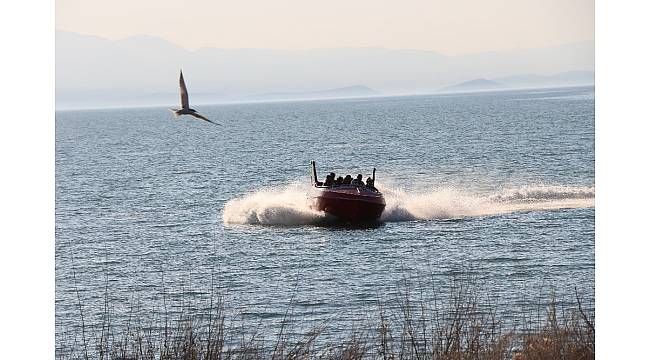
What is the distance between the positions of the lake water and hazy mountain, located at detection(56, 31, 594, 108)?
9.84 feet

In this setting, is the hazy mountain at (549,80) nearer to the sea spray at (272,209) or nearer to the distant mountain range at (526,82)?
the distant mountain range at (526,82)

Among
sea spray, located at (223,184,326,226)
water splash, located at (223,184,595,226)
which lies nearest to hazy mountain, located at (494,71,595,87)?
water splash, located at (223,184,595,226)

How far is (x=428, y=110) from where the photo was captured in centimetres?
5628

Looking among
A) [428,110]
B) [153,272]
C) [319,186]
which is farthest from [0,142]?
[428,110]

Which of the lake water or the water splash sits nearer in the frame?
the lake water

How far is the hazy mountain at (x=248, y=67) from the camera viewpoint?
14500 mm

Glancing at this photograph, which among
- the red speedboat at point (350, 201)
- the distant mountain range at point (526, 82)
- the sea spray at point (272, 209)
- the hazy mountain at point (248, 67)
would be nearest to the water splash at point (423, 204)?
the sea spray at point (272, 209)

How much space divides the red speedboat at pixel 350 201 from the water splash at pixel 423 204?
0.93 m

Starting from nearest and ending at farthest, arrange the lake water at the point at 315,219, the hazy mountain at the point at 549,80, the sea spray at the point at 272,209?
the lake water at the point at 315,219, the sea spray at the point at 272,209, the hazy mountain at the point at 549,80

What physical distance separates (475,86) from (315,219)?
4444 millimetres

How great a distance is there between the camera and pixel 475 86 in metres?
21.2

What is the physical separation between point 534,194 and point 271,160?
33.2 feet

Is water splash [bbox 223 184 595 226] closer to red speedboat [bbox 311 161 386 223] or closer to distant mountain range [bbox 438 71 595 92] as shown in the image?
red speedboat [bbox 311 161 386 223]

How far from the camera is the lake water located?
15.3m
